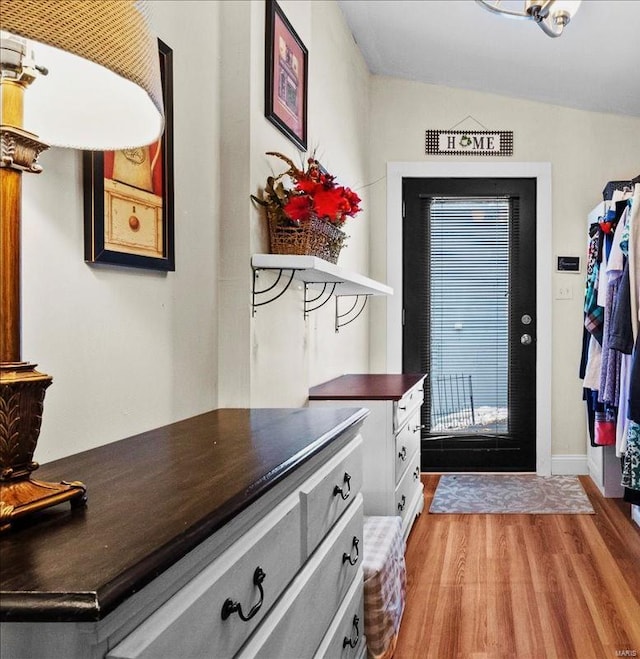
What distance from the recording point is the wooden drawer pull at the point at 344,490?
152 cm

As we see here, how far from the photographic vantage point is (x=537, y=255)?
4.49 meters

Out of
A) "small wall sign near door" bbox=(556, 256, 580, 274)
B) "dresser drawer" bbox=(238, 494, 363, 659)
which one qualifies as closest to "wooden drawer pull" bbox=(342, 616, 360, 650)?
"dresser drawer" bbox=(238, 494, 363, 659)

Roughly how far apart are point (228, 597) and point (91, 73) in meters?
0.76

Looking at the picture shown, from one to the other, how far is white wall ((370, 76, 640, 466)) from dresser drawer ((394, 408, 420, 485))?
44.4 inches

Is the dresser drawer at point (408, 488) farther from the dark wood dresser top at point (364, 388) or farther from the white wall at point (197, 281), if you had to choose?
the white wall at point (197, 281)

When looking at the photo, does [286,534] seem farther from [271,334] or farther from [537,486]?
[537,486]

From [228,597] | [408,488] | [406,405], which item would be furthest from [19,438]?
[408,488]

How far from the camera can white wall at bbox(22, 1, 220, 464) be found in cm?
120

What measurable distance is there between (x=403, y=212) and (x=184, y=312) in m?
3.06

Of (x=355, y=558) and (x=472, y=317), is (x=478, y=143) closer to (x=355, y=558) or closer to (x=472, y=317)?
(x=472, y=317)

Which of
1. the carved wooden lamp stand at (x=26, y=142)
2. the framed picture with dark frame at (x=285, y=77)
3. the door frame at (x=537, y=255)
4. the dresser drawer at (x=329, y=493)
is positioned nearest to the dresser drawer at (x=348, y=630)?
the dresser drawer at (x=329, y=493)

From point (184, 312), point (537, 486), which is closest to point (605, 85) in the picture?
point (537, 486)

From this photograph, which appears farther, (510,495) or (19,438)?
(510,495)

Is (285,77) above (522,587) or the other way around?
above
